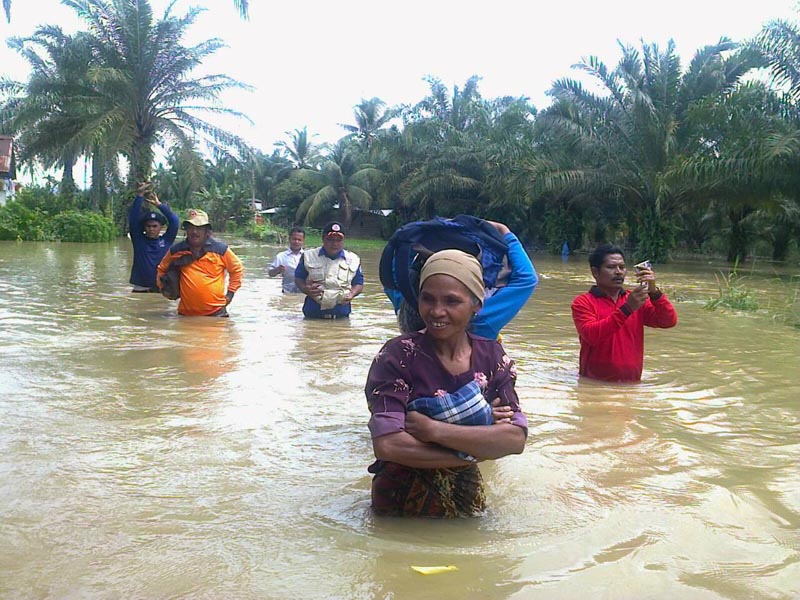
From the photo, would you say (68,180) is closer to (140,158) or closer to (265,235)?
(140,158)

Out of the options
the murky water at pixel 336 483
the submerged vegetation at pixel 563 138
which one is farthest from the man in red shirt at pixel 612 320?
the submerged vegetation at pixel 563 138

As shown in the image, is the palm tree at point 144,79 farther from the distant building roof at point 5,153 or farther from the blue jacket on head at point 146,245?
the blue jacket on head at point 146,245

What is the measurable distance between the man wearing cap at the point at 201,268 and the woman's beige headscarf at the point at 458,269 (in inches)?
228

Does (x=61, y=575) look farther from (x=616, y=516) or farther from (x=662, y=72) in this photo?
(x=662, y=72)

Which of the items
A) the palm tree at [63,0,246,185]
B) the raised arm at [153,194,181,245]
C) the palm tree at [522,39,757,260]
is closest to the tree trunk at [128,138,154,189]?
the palm tree at [63,0,246,185]

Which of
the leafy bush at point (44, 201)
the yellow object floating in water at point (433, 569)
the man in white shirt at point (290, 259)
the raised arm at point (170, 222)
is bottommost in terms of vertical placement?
the yellow object floating in water at point (433, 569)

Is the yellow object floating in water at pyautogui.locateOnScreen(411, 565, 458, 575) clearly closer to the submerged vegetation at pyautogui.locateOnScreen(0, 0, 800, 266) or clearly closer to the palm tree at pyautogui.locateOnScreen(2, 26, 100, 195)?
the submerged vegetation at pyautogui.locateOnScreen(0, 0, 800, 266)

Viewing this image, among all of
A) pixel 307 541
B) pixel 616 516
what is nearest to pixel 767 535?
pixel 616 516

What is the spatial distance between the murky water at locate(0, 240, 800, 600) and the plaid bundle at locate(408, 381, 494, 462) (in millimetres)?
491

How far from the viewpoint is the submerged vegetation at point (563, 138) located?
21.6 m

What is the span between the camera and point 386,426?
9.50 feet

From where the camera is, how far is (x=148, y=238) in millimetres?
10023

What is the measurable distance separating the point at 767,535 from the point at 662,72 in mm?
24154

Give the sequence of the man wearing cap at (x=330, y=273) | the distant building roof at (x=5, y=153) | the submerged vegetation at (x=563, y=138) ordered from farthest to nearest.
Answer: the distant building roof at (x=5, y=153), the submerged vegetation at (x=563, y=138), the man wearing cap at (x=330, y=273)
